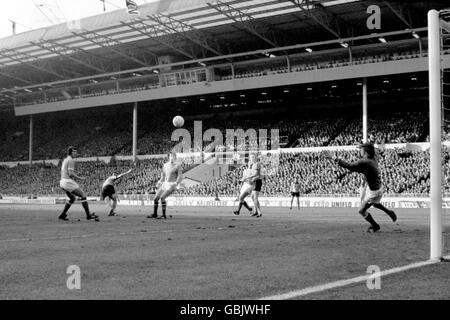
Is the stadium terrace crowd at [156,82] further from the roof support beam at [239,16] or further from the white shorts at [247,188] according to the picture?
the white shorts at [247,188]

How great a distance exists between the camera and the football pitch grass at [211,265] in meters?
5.56

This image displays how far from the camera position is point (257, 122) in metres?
56.8

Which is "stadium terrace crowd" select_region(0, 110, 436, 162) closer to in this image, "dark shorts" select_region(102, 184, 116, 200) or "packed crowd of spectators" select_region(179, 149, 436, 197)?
"packed crowd of spectators" select_region(179, 149, 436, 197)

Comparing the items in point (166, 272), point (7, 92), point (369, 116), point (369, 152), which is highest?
point (7, 92)

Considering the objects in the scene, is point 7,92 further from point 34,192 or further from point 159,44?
point 159,44

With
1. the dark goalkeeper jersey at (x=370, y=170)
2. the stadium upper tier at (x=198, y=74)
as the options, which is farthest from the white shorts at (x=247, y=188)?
the stadium upper tier at (x=198, y=74)

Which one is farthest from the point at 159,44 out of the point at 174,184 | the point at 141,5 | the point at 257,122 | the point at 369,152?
the point at 369,152

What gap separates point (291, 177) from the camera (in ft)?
144

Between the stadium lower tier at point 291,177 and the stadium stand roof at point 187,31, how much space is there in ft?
32.3

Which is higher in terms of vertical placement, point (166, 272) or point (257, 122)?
point (257, 122)

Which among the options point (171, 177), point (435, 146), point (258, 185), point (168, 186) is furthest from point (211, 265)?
point (258, 185)

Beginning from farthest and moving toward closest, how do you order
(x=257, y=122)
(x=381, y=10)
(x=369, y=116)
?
(x=257, y=122), (x=369, y=116), (x=381, y=10)

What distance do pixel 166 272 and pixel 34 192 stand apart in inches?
2189

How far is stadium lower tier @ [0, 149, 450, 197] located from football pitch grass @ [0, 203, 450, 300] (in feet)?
77.6
